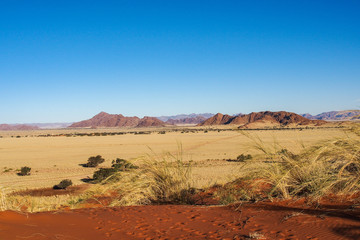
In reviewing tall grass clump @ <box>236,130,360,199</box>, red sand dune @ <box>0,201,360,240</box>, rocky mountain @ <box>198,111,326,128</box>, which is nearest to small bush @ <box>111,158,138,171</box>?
red sand dune @ <box>0,201,360,240</box>

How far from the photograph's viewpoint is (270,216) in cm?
433

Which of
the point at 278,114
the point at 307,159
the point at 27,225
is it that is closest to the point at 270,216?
the point at 307,159

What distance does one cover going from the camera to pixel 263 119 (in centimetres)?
12731

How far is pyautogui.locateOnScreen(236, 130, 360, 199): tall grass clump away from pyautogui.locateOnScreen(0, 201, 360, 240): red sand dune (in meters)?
0.48

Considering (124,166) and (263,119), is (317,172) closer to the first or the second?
(124,166)

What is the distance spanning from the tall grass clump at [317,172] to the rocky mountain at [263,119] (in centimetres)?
9851

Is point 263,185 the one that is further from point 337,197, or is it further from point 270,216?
point 270,216

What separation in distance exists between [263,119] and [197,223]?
128878 mm

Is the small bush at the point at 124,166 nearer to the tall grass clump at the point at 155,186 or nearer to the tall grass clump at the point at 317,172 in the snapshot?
the tall grass clump at the point at 155,186

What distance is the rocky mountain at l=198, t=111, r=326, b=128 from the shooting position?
115 metres

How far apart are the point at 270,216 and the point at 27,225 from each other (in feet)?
12.5

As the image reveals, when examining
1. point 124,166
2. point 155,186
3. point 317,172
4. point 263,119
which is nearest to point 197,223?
point 155,186

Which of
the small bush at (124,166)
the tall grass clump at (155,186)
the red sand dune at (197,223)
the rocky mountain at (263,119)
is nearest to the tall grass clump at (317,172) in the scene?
the red sand dune at (197,223)

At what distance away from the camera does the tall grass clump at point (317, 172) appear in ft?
16.5
